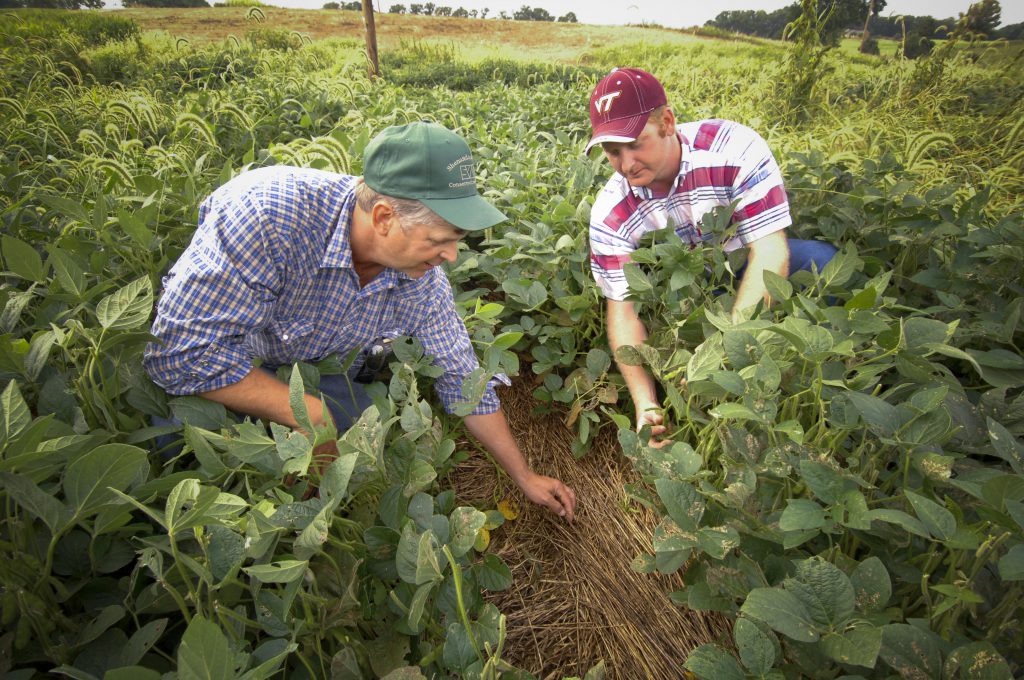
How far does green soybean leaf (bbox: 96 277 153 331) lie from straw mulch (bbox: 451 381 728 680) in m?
0.76

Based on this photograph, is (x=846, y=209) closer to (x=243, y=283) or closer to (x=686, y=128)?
(x=686, y=128)

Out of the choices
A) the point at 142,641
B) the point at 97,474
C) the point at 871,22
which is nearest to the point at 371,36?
the point at 871,22

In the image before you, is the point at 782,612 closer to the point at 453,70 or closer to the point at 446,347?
the point at 446,347

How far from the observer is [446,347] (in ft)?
3.97

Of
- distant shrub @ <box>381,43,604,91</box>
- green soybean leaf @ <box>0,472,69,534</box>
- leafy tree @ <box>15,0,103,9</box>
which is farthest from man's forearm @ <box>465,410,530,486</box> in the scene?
distant shrub @ <box>381,43,604,91</box>

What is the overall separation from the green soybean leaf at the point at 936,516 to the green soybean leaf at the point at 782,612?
0.54ft

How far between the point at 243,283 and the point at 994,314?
4.94ft

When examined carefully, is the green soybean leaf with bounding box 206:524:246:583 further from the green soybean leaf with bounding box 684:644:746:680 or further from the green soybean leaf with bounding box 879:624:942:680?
the green soybean leaf with bounding box 879:624:942:680

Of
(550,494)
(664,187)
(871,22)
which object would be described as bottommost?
(550,494)

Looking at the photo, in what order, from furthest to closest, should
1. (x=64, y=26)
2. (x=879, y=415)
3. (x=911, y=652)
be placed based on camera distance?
(x=64, y=26)
(x=879, y=415)
(x=911, y=652)

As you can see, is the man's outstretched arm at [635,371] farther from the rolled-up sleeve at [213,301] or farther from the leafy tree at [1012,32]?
the leafy tree at [1012,32]

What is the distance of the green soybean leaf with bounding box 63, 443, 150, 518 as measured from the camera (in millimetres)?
559

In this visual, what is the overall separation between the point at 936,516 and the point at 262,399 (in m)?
1.04

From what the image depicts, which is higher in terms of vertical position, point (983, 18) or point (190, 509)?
point (983, 18)
